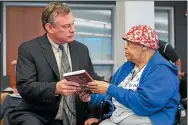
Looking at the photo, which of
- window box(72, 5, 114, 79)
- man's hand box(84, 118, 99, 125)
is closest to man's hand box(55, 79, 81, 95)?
man's hand box(84, 118, 99, 125)

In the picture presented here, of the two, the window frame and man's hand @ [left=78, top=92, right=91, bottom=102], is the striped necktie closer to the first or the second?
man's hand @ [left=78, top=92, right=91, bottom=102]

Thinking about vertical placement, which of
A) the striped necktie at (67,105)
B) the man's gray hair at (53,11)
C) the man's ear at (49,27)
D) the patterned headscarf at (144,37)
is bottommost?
the striped necktie at (67,105)

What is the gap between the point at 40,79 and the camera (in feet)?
6.59

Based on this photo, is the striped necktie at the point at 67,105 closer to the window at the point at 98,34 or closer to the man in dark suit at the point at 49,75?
the man in dark suit at the point at 49,75

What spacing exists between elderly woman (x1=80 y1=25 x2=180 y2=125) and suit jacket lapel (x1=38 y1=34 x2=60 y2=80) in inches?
10.0

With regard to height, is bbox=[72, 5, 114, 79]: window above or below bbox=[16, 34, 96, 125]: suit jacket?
above

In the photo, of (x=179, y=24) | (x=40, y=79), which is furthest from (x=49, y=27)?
(x=179, y=24)

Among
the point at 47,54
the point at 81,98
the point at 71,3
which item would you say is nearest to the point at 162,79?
the point at 81,98

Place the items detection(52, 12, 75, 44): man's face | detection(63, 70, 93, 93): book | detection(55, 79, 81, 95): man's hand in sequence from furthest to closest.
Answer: detection(52, 12, 75, 44): man's face → detection(55, 79, 81, 95): man's hand → detection(63, 70, 93, 93): book

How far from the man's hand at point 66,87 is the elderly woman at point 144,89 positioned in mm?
99

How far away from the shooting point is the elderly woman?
5.86 feet

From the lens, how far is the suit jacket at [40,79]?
6.25 ft

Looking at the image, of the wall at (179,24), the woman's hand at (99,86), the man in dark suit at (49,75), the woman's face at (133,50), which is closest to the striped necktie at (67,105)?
the man in dark suit at (49,75)

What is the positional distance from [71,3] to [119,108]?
371 centimetres
